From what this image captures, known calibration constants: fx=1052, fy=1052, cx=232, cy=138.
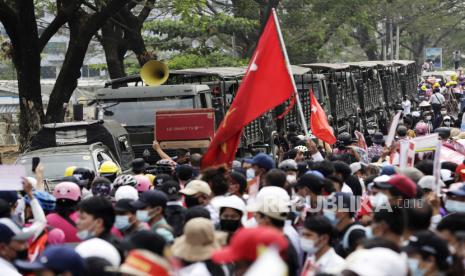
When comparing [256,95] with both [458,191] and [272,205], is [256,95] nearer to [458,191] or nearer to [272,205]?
[458,191]

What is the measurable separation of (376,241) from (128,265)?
1518mm

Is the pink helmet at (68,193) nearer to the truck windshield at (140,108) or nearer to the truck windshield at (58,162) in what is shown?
the truck windshield at (58,162)

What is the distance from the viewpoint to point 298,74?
24.8 m

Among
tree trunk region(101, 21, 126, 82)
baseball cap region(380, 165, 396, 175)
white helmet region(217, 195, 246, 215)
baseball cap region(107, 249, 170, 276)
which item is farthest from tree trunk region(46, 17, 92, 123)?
baseball cap region(107, 249, 170, 276)

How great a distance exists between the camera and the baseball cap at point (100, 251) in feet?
19.5

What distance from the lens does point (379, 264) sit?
520 cm

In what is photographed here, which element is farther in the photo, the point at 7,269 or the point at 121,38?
the point at 121,38

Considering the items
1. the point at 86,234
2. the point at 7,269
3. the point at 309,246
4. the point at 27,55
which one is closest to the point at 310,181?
the point at 309,246

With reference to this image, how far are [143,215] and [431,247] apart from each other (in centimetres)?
282

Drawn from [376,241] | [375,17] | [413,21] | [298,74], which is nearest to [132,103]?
[298,74]

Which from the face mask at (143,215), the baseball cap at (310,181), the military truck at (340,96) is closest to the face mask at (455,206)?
the baseball cap at (310,181)

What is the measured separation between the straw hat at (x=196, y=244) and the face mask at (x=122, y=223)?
4.81 ft

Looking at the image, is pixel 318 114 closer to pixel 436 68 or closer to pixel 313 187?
pixel 313 187

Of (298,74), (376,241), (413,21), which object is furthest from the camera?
(413,21)
